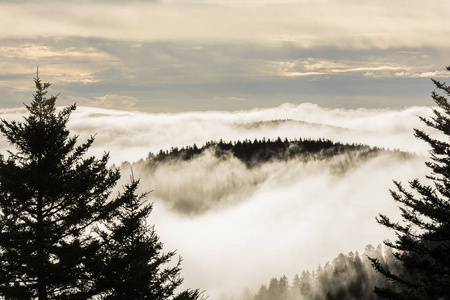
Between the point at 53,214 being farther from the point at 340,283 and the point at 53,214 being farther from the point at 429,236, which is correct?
the point at 340,283

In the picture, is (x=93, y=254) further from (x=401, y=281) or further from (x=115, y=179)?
(x=401, y=281)

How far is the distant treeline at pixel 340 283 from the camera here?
533 feet

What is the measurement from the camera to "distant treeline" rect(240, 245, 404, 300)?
162375mm

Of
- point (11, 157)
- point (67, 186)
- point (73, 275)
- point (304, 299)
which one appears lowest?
point (304, 299)

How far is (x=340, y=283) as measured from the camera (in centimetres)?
17300

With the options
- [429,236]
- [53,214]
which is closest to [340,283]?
[429,236]

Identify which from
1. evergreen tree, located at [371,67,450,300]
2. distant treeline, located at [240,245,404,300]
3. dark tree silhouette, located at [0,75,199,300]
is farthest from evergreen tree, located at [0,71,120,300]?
distant treeline, located at [240,245,404,300]

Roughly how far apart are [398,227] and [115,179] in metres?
12.5

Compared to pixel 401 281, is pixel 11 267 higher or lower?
higher

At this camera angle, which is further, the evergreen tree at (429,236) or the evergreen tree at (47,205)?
the evergreen tree at (429,236)

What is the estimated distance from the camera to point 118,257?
1326 centimetres

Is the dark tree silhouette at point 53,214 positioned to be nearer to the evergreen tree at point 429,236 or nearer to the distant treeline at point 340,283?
the evergreen tree at point 429,236

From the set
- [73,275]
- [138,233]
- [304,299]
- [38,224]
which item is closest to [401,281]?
[138,233]

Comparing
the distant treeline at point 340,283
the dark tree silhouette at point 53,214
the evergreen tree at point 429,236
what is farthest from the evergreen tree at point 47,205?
the distant treeline at point 340,283
